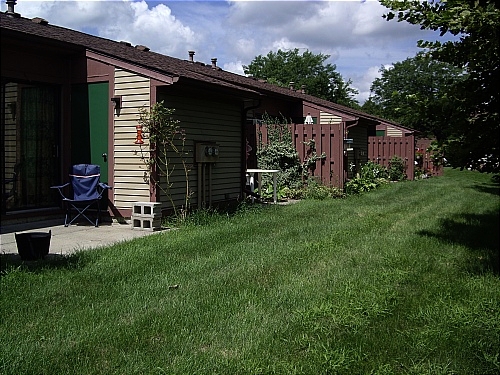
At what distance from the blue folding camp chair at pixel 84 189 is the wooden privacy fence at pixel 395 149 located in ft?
49.0

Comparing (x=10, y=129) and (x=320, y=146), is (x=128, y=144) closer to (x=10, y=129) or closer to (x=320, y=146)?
(x=10, y=129)

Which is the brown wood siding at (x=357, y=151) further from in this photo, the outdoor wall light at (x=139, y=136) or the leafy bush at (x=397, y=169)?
the outdoor wall light at (x=139, y=136)

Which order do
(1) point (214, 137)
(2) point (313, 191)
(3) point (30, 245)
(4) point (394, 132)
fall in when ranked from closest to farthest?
(3) point (30, 245) < (1) point (214, 137) < (2) point (313, 191) < (4) point (394, 132)

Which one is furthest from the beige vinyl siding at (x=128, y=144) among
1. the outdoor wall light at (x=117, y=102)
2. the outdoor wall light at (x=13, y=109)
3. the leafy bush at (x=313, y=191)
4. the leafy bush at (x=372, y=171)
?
the leafy bush at (x=372, y=171)

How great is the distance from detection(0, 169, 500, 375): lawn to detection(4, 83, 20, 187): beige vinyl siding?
2831 mm

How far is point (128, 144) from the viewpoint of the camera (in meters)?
8.42

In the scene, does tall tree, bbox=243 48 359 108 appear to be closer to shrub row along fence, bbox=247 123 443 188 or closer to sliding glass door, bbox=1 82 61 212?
shrub row along fence, bbox=247 123 443 188

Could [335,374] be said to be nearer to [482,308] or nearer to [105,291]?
[482,308]

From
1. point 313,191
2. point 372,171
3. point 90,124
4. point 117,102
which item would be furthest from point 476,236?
point 372,171

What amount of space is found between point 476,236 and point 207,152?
179 inches

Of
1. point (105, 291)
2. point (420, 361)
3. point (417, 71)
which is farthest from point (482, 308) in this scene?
point (417, 71)

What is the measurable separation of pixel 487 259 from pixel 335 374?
349 cm

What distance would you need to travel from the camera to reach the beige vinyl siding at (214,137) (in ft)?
28.9

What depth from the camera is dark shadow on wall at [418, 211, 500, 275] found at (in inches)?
216
